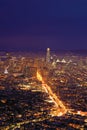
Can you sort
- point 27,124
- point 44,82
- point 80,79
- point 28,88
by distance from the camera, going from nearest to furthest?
point 27,124
point 28,88
point 44,82
point 80,79

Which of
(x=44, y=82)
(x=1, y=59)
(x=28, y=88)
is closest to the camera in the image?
(x=28, y=88)

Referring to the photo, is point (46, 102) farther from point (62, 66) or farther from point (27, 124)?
point (62, 66)

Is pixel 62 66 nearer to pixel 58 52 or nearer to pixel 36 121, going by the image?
pixel 58 52

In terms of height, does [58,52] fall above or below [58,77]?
above

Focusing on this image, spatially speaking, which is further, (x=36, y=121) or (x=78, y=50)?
(x=78, y=50)

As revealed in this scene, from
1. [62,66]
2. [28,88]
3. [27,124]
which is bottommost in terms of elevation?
[27,124]

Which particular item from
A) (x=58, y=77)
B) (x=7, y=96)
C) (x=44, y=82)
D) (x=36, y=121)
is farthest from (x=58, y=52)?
(x=36, y=121)

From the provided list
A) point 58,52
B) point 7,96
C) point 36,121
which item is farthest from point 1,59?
point 36,121
